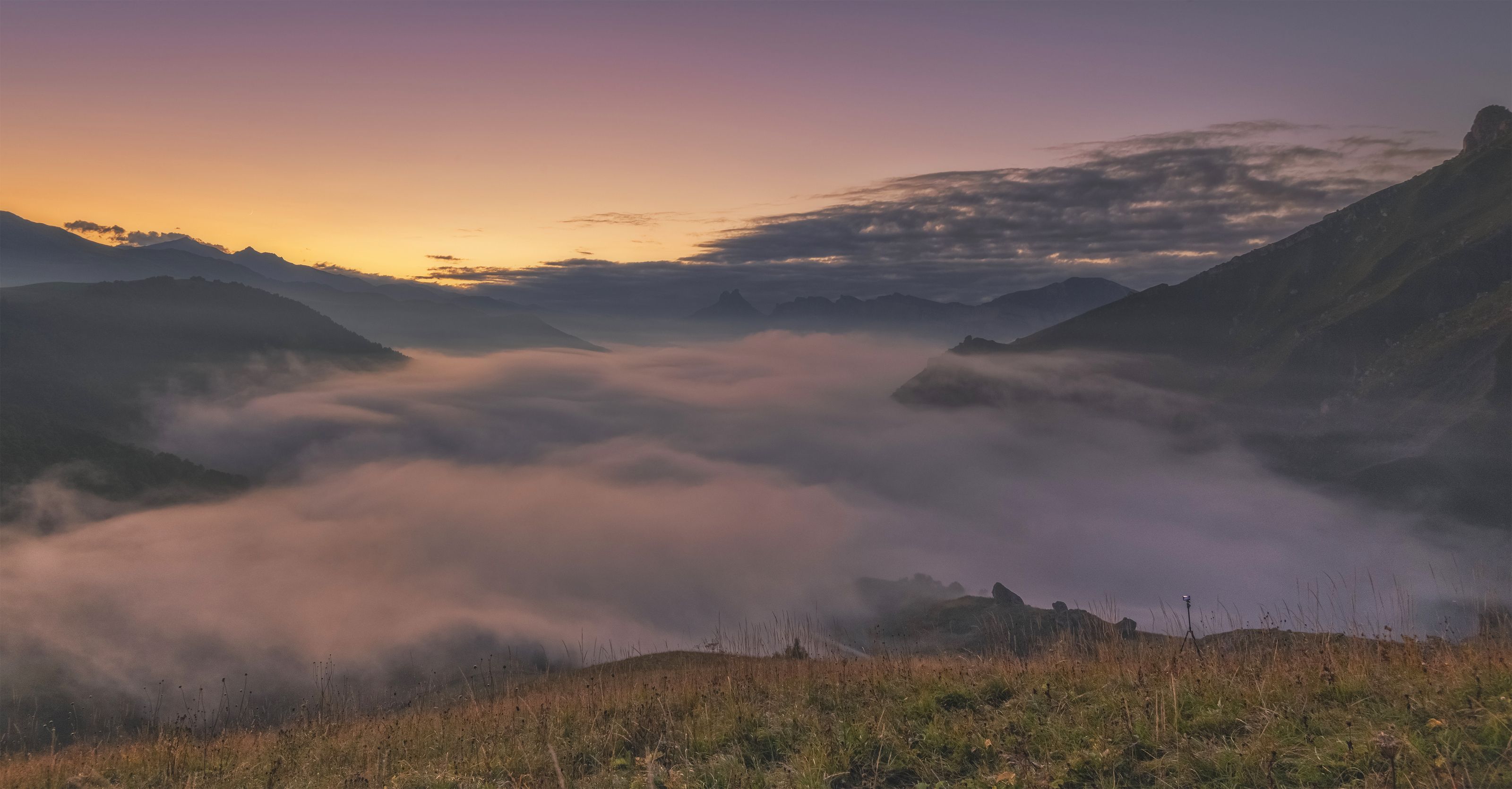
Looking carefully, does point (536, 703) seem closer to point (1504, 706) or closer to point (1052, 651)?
point (1052, 651)

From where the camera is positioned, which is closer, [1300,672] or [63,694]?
[1300,672]

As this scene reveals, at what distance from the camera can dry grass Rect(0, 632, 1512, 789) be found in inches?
245

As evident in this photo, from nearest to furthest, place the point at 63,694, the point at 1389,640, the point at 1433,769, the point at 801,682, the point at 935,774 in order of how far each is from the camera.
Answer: the point at 1433,769 < the point at 935,774 < the point at 1389,640 < the point at 801,682 < the point at 63,694

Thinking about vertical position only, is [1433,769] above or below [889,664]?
above

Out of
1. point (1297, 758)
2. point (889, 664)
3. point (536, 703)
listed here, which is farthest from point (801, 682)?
point (1297, 758)

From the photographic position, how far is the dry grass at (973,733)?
621 centimetres

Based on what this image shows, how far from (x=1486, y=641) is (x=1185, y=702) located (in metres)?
4.89

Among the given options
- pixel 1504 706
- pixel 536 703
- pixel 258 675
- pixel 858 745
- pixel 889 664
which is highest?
pixel 1504 706

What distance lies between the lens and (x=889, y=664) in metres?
10.8

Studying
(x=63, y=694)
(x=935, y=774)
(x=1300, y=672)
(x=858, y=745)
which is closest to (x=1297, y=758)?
(x=1300, y=672)

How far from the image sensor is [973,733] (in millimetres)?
7617

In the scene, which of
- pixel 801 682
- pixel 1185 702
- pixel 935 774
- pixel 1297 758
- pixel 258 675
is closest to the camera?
pixel 1297 758

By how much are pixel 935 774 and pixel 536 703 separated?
6718 mm

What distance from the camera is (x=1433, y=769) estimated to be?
5.50 m
